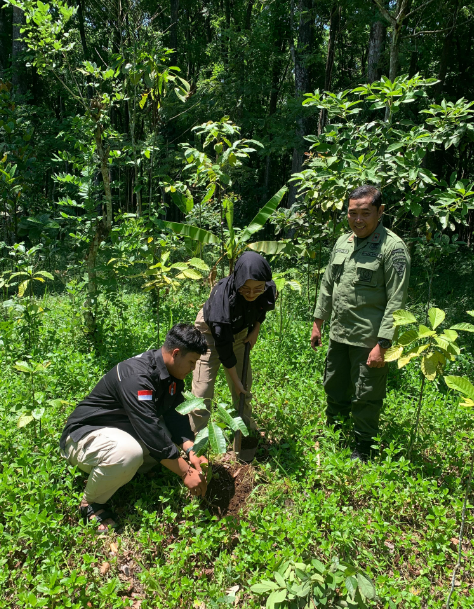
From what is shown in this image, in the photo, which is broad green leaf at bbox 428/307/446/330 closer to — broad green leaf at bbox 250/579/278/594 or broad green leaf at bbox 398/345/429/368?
broad green leaf at bbox 398/345/429/368

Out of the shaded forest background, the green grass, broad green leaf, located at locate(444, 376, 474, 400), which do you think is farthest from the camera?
the shaded forest background

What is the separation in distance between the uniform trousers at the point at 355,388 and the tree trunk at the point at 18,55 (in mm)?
11397

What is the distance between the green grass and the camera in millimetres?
2291

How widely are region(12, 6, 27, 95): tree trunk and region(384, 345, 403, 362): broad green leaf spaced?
38.8 ft

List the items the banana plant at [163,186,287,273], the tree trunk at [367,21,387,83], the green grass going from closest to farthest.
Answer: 1. the green grass
2. the banana plant at [163,186,287,273]
3. the tree trunk at [367,21,387,83]

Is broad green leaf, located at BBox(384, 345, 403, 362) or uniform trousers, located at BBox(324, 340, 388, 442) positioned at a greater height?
broad green leaf, located at BBox(384, 345, 403, 362)

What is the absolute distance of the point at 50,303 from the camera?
7266mm

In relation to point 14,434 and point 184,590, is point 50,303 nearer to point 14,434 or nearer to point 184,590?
point 14,434

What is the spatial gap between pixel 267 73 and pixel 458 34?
19.8 feet

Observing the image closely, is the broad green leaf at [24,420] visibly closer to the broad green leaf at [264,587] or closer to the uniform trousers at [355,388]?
the broad green leaf at [264,587]

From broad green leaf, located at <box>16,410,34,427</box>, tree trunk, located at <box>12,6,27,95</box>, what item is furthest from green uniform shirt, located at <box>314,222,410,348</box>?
tree trunk, located at <box>12,6,27,95</box>

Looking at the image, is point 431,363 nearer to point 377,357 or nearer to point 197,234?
point 377,357

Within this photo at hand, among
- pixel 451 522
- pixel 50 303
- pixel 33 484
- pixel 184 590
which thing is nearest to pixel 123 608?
pixel 184 590

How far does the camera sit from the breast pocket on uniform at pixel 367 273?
312 centimetres
